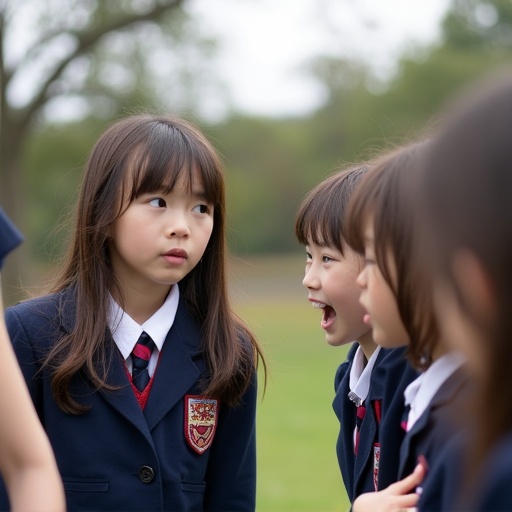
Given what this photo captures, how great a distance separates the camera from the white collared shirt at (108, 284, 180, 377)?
8.07 feet

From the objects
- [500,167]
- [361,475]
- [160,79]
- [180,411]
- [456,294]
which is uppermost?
[160,79]

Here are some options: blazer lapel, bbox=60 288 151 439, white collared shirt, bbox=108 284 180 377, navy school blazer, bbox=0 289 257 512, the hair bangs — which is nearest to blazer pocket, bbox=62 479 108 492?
navy school blazer, bbox=0 289 257 512

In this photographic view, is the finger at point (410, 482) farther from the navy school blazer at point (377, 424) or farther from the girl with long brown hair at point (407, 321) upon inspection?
the navy school blazer at point (377, 424)

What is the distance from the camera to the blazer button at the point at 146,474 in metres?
2.31

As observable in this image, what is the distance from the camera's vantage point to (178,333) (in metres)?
2.55

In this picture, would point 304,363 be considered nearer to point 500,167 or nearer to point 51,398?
point 51,398

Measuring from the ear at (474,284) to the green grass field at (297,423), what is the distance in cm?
154

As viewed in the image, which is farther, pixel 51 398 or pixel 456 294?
pixel 51 398

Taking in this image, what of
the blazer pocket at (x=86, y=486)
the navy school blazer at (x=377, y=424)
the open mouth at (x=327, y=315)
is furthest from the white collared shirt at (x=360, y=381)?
the blazer pocket at (x=86, y=486)

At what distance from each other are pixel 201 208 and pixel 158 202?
0.13m

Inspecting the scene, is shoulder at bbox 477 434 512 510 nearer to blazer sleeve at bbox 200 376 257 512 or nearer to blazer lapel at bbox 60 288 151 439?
blazer lapel at bbox 60 288 151 439

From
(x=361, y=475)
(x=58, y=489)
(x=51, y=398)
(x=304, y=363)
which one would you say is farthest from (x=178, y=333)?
(x=304, y=363)

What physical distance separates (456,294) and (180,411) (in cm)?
130

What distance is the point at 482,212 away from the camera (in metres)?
1.20
